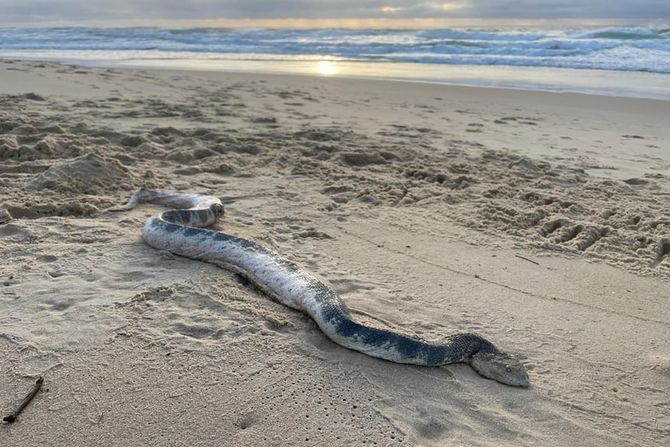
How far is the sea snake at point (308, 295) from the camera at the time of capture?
2873mm

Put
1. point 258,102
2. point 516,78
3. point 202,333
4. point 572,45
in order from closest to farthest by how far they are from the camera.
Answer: point 202,333, point 258,102, point 516,78, point 572,45

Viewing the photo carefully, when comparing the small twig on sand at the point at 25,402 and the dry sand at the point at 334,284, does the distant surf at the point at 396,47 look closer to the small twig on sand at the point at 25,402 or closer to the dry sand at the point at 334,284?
the dry sand at the point at 334,284

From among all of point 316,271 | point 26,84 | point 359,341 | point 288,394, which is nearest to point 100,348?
point 288,394

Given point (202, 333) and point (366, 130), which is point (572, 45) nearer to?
point (366, 130)

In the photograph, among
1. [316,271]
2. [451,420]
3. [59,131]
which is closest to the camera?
[451,420]

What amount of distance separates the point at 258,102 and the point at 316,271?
7001 millimetres

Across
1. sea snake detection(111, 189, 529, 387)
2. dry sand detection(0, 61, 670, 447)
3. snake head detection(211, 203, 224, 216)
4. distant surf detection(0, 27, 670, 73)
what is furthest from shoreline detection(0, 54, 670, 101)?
sea snake detection(111, 189, 529, 387)

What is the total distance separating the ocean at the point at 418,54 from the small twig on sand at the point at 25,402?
13346 millimetres

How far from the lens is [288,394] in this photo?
8.48 ft

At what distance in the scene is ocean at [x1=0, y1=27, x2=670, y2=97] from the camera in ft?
54.0

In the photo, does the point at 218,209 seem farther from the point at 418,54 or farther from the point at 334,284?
the point at 418,54

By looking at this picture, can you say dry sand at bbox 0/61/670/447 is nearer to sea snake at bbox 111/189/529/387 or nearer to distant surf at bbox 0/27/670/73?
sea snake at bbox 111/189/529/387

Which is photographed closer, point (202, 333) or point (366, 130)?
point (202, 333)

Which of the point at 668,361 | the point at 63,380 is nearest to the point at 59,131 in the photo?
the point at 63,380
